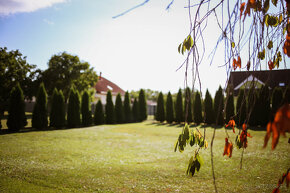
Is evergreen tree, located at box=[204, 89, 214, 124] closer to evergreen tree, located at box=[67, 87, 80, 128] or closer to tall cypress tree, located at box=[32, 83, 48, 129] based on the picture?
evergreen tree, located at box=[67, 87, 80, 128]

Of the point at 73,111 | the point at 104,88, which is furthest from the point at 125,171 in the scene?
the point at 104,88

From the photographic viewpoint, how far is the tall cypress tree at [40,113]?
1146 centimetres

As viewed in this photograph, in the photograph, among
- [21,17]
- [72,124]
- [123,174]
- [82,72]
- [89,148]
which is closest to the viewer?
[123,174]

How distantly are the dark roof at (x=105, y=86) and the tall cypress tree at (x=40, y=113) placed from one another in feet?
64.0

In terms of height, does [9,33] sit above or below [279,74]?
below

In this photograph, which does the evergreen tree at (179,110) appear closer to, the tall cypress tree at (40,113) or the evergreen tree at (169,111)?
the evergreen tree at (169,111)

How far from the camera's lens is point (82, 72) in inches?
1012

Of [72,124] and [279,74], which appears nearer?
[72,124]

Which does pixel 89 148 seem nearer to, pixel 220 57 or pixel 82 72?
pixel 220 57

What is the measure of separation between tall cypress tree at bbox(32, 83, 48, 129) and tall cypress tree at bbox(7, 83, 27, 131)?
679 millimetres

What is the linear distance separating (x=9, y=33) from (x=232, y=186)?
731 centimetres

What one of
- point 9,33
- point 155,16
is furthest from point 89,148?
point 155,16

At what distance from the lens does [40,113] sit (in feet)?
38.3

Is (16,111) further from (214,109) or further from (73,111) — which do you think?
(214,109)
